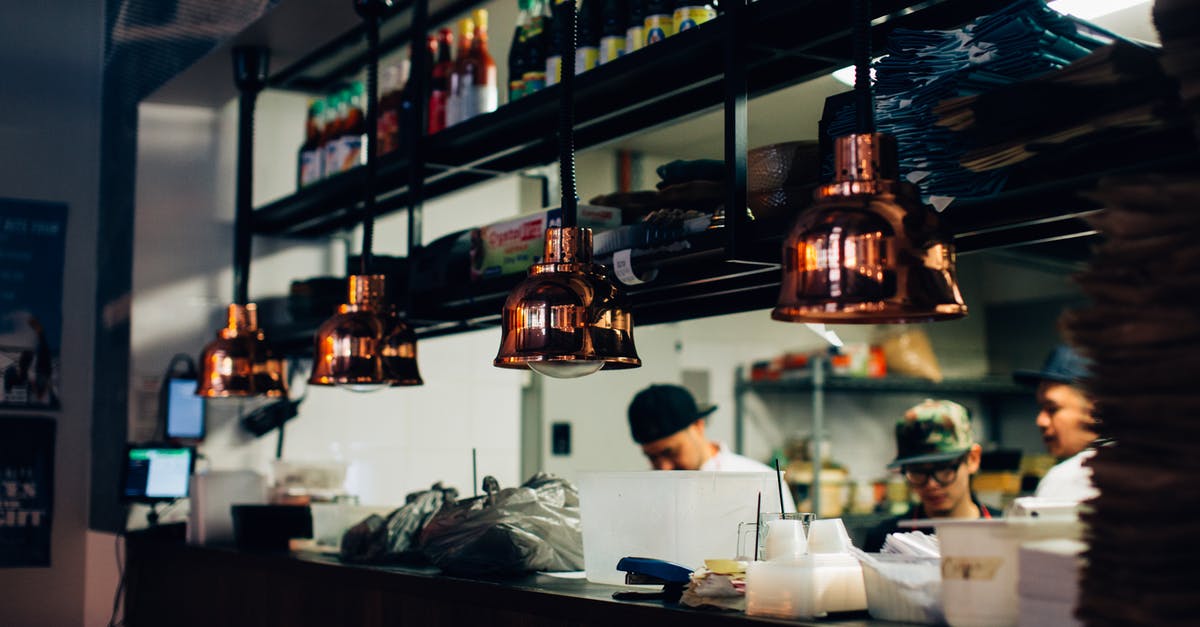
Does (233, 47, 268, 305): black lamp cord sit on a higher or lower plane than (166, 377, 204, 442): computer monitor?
higher

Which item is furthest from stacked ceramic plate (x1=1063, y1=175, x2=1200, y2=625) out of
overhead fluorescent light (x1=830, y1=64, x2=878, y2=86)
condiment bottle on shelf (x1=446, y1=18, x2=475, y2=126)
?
condiment bottle on shelf (x1=446, y1=18, x2=475, y2=126)

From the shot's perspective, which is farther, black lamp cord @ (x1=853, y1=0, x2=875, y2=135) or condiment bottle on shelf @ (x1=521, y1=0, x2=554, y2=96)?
condiment bottle on shelf @ (x1=521, y1=0, x2=554, y2=96)

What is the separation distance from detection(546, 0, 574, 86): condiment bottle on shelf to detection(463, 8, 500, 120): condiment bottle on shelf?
21 cm

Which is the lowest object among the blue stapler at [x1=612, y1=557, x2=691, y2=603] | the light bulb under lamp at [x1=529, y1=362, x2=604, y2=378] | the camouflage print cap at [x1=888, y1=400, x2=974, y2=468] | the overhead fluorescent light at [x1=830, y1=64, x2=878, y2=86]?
the blue stapler at [x1=612, y1=557, x2=691, y2=603]

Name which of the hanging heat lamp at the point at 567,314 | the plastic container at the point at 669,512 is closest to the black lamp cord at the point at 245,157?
the plastic container at the point at 669,512

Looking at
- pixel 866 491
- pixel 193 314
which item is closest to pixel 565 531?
pixel 193 314

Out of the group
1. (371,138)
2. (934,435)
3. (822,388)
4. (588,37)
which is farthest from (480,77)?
(822,388)

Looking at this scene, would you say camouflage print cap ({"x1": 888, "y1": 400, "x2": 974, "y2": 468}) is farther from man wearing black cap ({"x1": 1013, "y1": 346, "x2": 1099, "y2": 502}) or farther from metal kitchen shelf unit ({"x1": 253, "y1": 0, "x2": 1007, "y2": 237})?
metal kitchen shelf unit ({"x1": 253, "y1": 0, "x2": 1007, "y2": 237})

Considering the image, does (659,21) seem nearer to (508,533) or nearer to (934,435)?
(508,533)

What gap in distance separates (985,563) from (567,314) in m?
0.81

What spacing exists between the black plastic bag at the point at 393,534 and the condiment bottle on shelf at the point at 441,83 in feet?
3.29

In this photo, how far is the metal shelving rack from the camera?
634 centimetres

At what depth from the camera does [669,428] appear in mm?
4109

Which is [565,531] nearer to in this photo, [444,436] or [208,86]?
[444,436]
